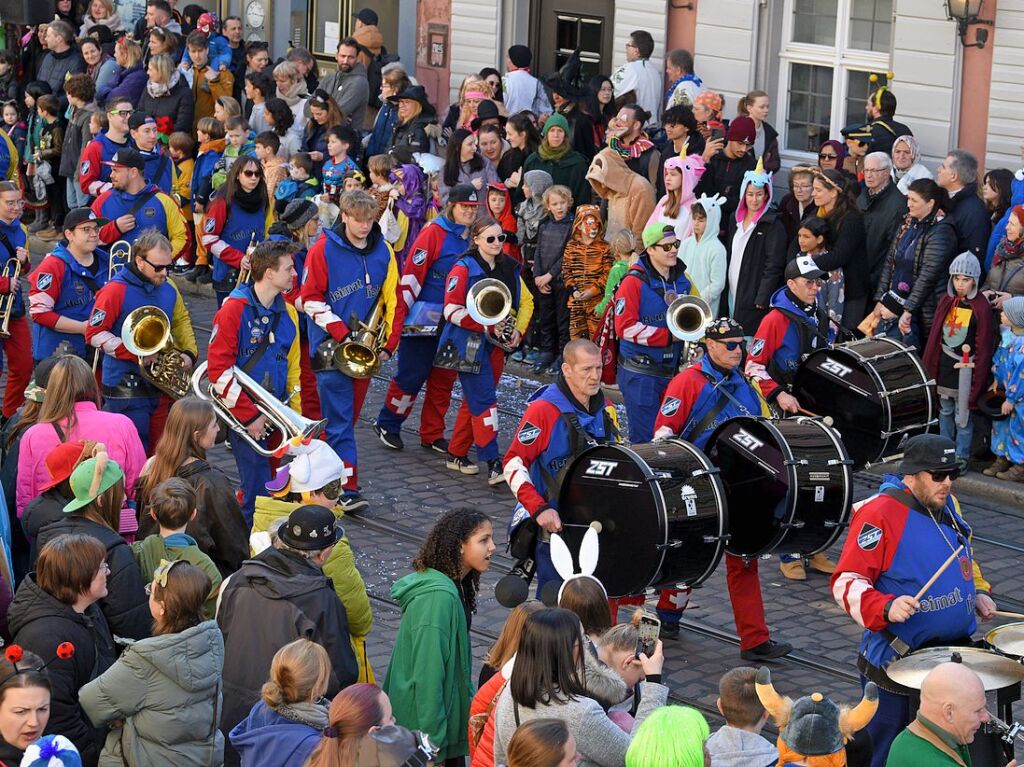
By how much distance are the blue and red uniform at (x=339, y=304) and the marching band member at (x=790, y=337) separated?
2.72 meters

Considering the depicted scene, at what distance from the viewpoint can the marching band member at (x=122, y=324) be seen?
11555 millimetres

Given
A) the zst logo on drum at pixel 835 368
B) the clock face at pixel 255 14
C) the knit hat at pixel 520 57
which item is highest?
the clock face at pixel 255 14

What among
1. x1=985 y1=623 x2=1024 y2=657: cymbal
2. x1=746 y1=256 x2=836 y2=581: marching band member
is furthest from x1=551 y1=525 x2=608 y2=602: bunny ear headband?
x1=746 y1=256 x2=836 y2=581: marching band member

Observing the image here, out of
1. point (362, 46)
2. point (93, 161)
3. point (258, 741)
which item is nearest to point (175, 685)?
point (258, 741)

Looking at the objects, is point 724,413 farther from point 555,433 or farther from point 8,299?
point 8,299

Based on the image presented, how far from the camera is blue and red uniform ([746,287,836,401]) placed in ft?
38.1

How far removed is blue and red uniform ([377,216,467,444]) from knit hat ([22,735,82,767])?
7148 mm

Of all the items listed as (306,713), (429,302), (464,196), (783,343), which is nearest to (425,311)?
(429,302)

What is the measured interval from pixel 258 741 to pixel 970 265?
26.4 feet

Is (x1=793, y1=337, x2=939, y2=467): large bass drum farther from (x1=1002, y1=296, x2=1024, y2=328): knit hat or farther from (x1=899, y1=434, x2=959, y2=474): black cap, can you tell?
(x1=899, y1=434, x2=959, y2=474): black cap

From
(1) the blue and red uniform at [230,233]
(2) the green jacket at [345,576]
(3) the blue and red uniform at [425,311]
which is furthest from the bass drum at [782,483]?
(1) the blue and red uniform at [230,233]

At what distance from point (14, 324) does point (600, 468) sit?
19.1ft

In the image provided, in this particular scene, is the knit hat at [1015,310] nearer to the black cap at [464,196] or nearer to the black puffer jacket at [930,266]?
the black puffer jacket at [930,266]

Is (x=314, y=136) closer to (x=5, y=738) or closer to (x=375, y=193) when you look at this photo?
(x=375, y=193)
